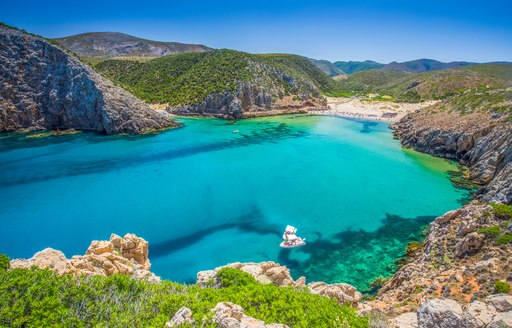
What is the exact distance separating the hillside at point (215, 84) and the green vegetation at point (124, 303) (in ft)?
255

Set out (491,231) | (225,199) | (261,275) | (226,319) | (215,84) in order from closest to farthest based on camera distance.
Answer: (226,319) < (261,275) < (491,231) < (225,199) < (215,84)

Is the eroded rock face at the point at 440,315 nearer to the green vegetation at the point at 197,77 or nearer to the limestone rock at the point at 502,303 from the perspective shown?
the limestone rock at the point at 502,303

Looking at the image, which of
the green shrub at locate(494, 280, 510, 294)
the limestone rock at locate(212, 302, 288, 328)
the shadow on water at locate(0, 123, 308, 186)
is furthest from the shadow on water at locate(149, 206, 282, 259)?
the shadow on water at locate(0, 123, 308, 186)

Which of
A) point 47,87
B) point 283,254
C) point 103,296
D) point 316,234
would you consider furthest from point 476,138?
point 47,87

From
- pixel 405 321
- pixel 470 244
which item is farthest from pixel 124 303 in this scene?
pixel 470 244

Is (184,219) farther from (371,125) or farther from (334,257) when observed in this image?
(371,125)

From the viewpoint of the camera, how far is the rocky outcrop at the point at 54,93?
62.9 m

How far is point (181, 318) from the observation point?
29.1 feet

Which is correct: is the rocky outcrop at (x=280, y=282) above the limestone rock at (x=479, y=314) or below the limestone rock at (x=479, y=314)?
below

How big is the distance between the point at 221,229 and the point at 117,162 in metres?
28.9

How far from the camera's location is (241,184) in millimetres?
36812

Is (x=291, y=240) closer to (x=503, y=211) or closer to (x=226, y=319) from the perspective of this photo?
(x=503, y=211)

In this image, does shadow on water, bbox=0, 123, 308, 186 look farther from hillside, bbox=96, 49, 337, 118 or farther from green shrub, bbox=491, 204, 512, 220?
green shrub, bbox=491, 204, 512, 220

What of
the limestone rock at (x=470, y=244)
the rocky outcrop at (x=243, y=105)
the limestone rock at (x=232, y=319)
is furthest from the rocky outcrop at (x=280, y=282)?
the rocky outcrop at (x=243, y=105)
